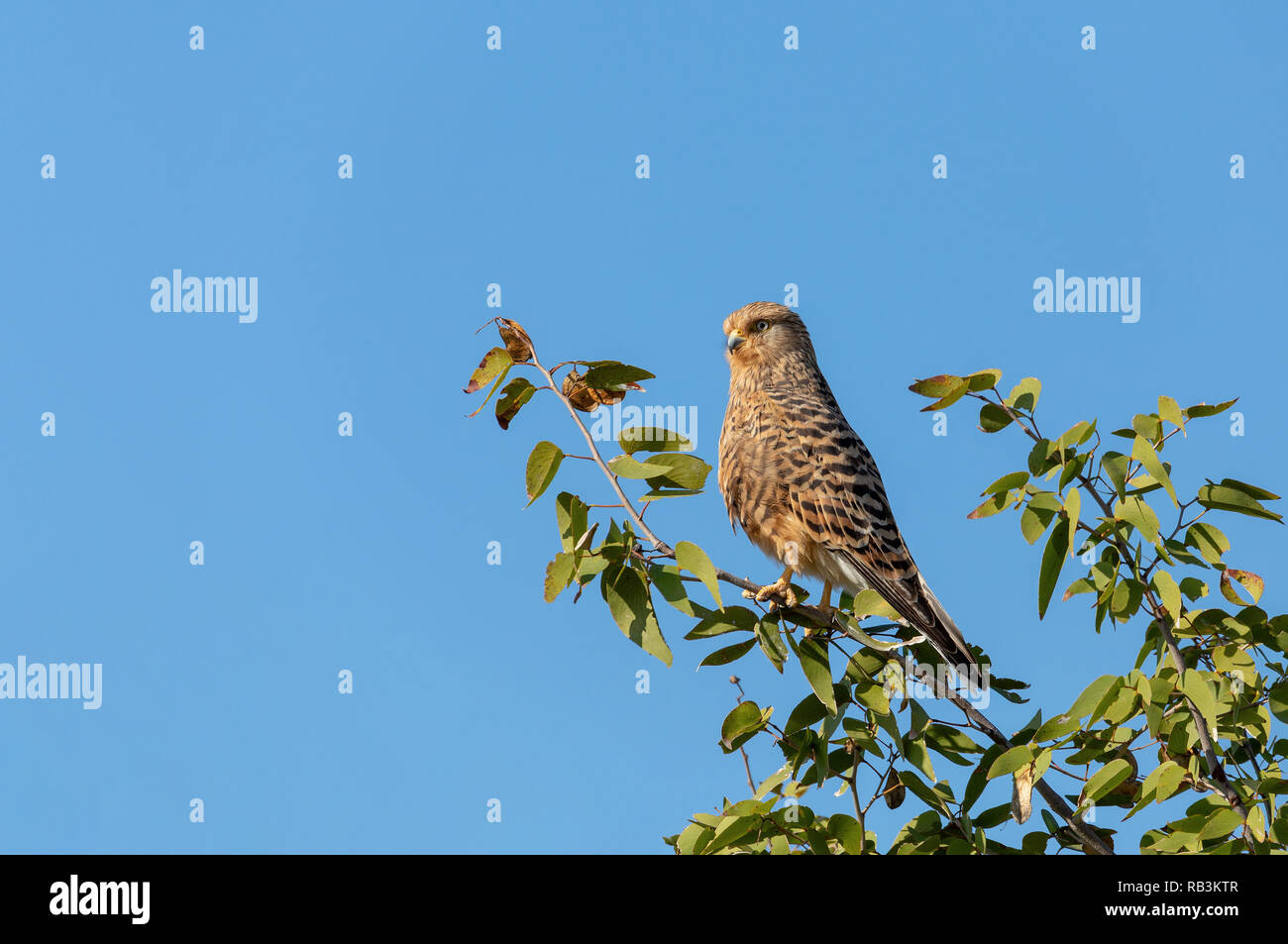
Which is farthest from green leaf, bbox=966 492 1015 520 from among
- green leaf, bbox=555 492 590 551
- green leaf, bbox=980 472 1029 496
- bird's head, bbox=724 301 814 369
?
bird's head, bbox=724 301 814 369

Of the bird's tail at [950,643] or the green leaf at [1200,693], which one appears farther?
the bird's tail at [950,643]

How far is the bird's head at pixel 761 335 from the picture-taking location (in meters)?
5.34

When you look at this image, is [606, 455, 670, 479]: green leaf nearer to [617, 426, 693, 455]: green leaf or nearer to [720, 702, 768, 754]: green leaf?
[617, 426, 693, 455]: green leaf

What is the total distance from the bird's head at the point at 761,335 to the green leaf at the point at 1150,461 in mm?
2520

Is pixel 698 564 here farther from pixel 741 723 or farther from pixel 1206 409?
pixel 1206 409

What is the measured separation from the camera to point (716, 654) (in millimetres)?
3076

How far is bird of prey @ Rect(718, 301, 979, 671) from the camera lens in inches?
171

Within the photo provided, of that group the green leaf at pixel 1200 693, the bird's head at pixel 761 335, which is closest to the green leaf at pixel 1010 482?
the green leaf at pixel 1200 693

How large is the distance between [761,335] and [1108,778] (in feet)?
9.70

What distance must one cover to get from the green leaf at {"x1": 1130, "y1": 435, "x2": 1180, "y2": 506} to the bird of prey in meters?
1.15

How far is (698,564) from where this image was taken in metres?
2.70

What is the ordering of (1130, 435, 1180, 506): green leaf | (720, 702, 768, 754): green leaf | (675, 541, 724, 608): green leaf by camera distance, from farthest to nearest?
(720, 702, 768, 754): green leaf, (1130, 435, 1180, 506): green leaf, (675, 541, 724, 608): green leaf

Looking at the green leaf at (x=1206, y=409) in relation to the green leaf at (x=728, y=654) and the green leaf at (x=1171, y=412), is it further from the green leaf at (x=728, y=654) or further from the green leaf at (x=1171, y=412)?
the green leaf at (x=728, y=654)

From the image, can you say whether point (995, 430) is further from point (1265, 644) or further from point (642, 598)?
point (642, 598)
